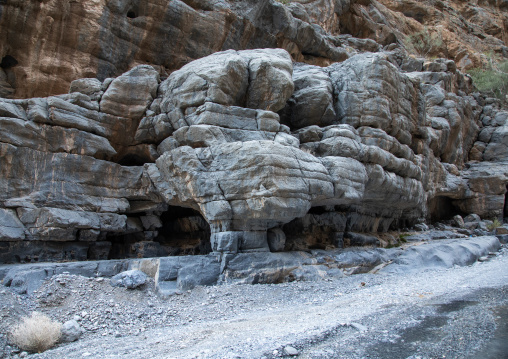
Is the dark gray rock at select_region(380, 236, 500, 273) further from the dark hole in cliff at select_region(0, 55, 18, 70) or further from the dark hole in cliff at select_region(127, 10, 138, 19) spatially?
the dark hole in cliff at select_region(0, 55, 18, 70)

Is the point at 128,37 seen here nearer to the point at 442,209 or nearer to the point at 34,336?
the point at 34,336

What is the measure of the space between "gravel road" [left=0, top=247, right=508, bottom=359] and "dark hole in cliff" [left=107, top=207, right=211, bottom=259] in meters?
4.88

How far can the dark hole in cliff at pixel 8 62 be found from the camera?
1814 cm

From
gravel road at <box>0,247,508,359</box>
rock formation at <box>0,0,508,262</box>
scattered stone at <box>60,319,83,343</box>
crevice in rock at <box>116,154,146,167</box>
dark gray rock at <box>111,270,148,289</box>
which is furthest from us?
crevice in rock at <box>116,154,146,167</box>

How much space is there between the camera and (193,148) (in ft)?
39.8

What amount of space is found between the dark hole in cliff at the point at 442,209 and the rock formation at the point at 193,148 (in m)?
6.44

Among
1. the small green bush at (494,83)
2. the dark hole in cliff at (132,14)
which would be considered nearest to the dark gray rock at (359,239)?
the dark hole in cliff at (132,14)

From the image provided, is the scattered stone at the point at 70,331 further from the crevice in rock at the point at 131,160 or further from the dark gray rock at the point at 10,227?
the crevice in rock at the point at 131,160

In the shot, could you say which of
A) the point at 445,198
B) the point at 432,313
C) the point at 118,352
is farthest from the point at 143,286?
the point at 445,198

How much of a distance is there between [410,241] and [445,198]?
1077 centimetres

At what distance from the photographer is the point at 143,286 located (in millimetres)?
9828

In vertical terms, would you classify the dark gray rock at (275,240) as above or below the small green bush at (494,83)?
below

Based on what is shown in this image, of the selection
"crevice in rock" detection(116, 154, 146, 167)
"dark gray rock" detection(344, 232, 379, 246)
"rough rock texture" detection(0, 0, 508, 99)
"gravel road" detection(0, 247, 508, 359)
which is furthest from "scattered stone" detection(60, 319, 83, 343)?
"dark gray rock" detection(344, 232, 379, 246)

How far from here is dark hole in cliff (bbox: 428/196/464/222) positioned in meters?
25.7
